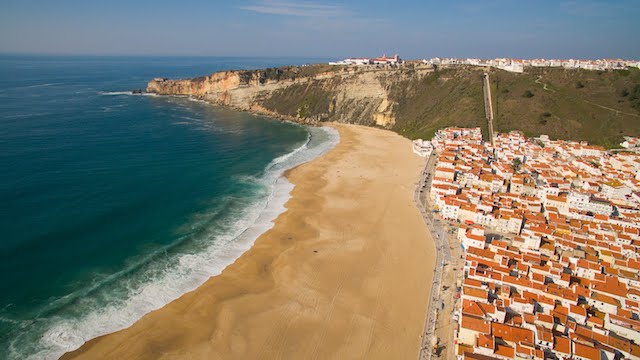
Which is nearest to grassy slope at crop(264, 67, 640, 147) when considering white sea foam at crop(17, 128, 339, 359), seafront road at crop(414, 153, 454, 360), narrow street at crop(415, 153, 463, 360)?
seafront road at crop(414, 153, 454, 360)

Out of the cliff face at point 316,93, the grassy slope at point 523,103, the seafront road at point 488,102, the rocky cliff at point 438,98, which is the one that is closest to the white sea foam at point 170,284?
the seafront road at point 488,102

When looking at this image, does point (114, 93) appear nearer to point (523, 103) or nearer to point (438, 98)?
point (438, 98)

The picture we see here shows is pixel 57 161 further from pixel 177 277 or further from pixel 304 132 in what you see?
pixel 304 132

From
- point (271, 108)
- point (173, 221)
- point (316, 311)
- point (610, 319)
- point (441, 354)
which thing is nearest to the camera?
point (441, 354)

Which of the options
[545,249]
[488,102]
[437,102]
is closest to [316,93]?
[437,102]

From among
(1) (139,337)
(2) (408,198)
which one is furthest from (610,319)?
(1) (139,337)

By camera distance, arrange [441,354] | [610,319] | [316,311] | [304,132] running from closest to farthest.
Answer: [441,354], [610,319], [316,311], [304,132]
